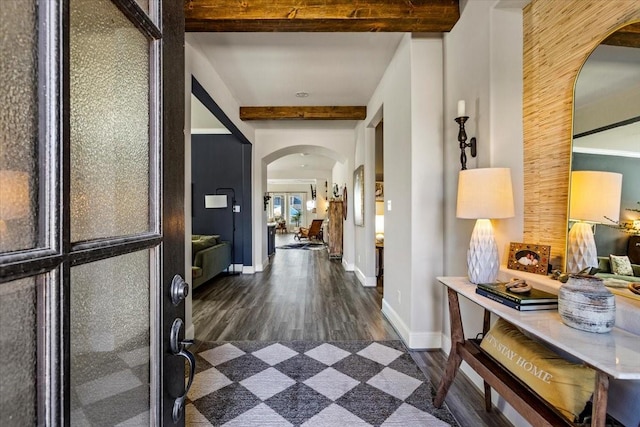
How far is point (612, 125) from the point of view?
123 centimetres

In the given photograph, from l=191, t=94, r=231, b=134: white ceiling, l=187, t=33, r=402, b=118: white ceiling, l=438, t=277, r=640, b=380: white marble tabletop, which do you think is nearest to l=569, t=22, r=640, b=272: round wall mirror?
l=438, t=277, r=640, b=380: white marble tabletop

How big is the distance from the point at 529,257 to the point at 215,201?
536cm

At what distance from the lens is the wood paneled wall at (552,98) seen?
1407mm

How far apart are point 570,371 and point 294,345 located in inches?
78.0

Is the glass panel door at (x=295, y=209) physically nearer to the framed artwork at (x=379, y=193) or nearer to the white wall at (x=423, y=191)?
the framed artwork at (x=379, y=193)

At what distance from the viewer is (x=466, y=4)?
2.25 metres

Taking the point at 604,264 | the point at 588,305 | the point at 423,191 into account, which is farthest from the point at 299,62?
the point at 588,305

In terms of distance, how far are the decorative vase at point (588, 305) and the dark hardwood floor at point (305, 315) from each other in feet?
3.29

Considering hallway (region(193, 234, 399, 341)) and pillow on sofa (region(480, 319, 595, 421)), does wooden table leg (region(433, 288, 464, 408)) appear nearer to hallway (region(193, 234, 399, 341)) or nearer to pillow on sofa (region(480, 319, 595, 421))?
pillow on sofa (region(480, 319, 595, 421))

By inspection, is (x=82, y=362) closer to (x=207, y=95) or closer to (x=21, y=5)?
(x=21, y=5)

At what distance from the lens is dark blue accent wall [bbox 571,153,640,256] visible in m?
1.14

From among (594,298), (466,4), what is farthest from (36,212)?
(466,4)

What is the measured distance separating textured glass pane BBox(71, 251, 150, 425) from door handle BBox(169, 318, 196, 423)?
7 cm

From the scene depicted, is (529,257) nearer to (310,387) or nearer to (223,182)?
(310,387)
